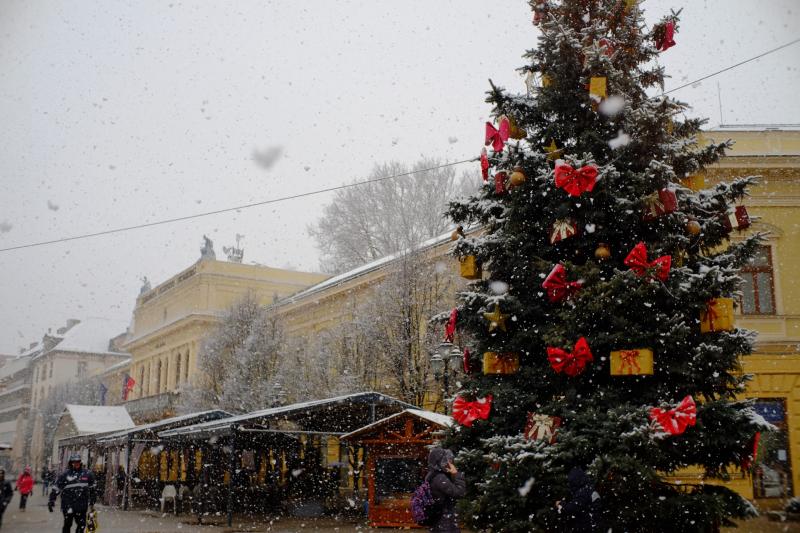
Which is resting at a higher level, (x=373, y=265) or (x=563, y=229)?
(x=373, y=265)

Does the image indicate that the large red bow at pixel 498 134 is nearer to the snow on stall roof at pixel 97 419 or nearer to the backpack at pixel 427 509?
the backpack at pixel 427 509

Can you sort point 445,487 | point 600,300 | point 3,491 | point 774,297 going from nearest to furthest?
point 445,487 → point 600,300 → point 3,491 → point 774,297

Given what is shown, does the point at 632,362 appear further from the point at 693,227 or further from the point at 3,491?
Result: the point at 3,491

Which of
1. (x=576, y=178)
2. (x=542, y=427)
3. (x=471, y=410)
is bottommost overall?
(x=542, y=427)

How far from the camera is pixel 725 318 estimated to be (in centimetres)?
948

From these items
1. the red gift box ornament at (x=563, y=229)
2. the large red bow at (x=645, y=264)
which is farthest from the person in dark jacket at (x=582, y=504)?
the red gift box ornament at (x=563, y=229)

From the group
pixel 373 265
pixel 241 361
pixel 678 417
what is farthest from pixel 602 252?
pixel 241 361

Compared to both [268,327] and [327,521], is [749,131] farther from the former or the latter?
[268,327]

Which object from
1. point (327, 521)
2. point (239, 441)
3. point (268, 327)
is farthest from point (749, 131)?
point (268, 327)

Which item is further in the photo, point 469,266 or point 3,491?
point 3,491

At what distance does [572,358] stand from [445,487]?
9.13ft

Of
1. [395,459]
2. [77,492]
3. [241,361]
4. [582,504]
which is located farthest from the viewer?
[241,361]

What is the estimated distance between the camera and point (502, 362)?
34.4 ft

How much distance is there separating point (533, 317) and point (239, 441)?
17.7 metres
